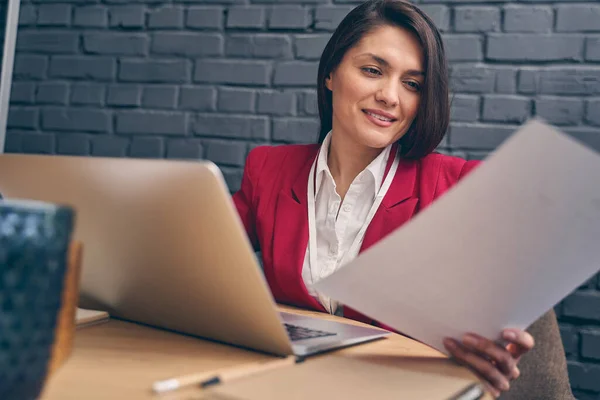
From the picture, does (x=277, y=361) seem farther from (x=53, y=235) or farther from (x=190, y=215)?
(x=53, y=235)

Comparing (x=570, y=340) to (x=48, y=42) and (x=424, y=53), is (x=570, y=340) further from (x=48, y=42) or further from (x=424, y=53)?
(x=48, y=42)

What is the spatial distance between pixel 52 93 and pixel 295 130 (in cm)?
98

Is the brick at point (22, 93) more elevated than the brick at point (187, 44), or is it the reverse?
the brick at point (187, 44)

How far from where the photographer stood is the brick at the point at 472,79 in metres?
1.72

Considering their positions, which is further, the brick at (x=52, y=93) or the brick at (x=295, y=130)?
the brick at (x=52, y=93)

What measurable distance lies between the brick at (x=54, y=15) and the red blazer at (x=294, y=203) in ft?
3.51

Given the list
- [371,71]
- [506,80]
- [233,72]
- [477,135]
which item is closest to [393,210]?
[371,71]

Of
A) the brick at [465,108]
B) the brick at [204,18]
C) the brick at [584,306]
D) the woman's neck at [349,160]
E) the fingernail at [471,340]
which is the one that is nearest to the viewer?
the fingernail at [471,340]

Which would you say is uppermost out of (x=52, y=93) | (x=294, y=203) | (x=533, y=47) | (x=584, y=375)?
(x=533, y=47)

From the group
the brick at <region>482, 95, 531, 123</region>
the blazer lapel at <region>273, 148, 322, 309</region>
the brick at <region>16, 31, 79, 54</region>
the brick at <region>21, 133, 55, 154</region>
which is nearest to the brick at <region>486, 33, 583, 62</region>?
the brick at <region>482, 95, 531, 123</region>

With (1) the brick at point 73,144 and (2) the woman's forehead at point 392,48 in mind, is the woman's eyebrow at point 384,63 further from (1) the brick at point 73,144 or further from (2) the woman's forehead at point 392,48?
(1) the brick at point 73,144

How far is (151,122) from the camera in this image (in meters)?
2.02

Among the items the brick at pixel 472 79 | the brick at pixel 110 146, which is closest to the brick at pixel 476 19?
the brick at pixel 472 79

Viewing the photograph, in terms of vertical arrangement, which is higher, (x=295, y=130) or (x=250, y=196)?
(x=295, y=130)
